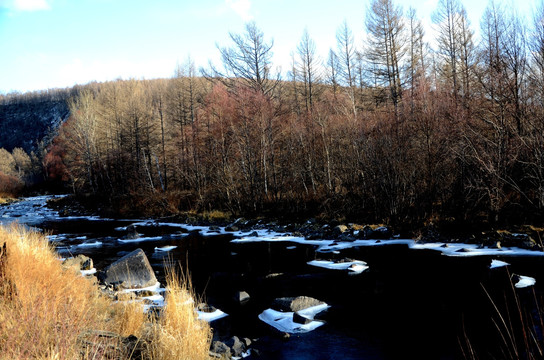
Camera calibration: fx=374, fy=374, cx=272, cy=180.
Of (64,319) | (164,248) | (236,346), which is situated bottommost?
(164,248)

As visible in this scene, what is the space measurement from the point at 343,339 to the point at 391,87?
2084 centimetres

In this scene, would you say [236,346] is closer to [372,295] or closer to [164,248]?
[372,295]

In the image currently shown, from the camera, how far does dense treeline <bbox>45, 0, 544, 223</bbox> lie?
541 inches

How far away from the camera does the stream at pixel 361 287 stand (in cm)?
629

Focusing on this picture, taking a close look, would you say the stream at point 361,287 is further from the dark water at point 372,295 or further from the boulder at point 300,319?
the boulder at point 300,319

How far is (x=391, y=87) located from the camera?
2425cm

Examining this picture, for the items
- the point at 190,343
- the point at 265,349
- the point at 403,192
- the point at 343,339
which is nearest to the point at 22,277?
the point at 190,343

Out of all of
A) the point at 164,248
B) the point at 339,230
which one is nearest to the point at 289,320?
the point at 339,230

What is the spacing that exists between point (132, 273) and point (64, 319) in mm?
6308

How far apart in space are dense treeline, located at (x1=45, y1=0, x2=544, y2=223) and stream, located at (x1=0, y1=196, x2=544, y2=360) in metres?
3.20

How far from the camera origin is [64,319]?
159 inches

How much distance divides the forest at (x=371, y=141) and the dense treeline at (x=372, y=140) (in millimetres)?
70

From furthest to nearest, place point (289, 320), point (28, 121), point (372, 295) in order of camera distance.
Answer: point (28, 121), point (372, 295), point (289, 320)

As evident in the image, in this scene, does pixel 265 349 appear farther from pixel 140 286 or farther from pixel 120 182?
pixel 120 182
